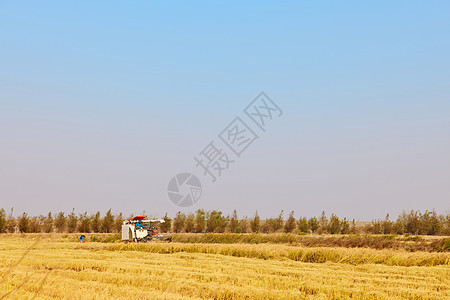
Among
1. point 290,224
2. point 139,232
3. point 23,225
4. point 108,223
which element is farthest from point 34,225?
point 290,224

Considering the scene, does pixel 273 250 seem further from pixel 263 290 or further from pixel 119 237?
pixel 119 237

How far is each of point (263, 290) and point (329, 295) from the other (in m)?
1.73

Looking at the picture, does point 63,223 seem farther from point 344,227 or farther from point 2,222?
point 344,227

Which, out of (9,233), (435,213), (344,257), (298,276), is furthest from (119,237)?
(435,213)

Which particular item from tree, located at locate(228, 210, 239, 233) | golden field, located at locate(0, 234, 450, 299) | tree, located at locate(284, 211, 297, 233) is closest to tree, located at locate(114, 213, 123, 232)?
tree, located at locate(228, 210, 239, 233)

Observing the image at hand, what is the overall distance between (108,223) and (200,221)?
10.2 m

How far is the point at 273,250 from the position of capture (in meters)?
21.4

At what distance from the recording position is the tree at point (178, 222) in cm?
4744

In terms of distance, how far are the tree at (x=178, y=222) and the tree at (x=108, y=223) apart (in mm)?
6965

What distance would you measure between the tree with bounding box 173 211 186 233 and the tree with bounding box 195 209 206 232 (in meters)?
→ 1.74

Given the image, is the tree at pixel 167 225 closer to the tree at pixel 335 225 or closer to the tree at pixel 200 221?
the tree at pixel 200 221

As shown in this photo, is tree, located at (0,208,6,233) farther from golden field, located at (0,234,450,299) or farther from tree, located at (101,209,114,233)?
golden field, located at (0,234,450,299)

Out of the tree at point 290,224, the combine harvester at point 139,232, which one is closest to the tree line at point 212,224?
the tree at point 290,224

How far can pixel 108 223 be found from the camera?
4628 centimetres
